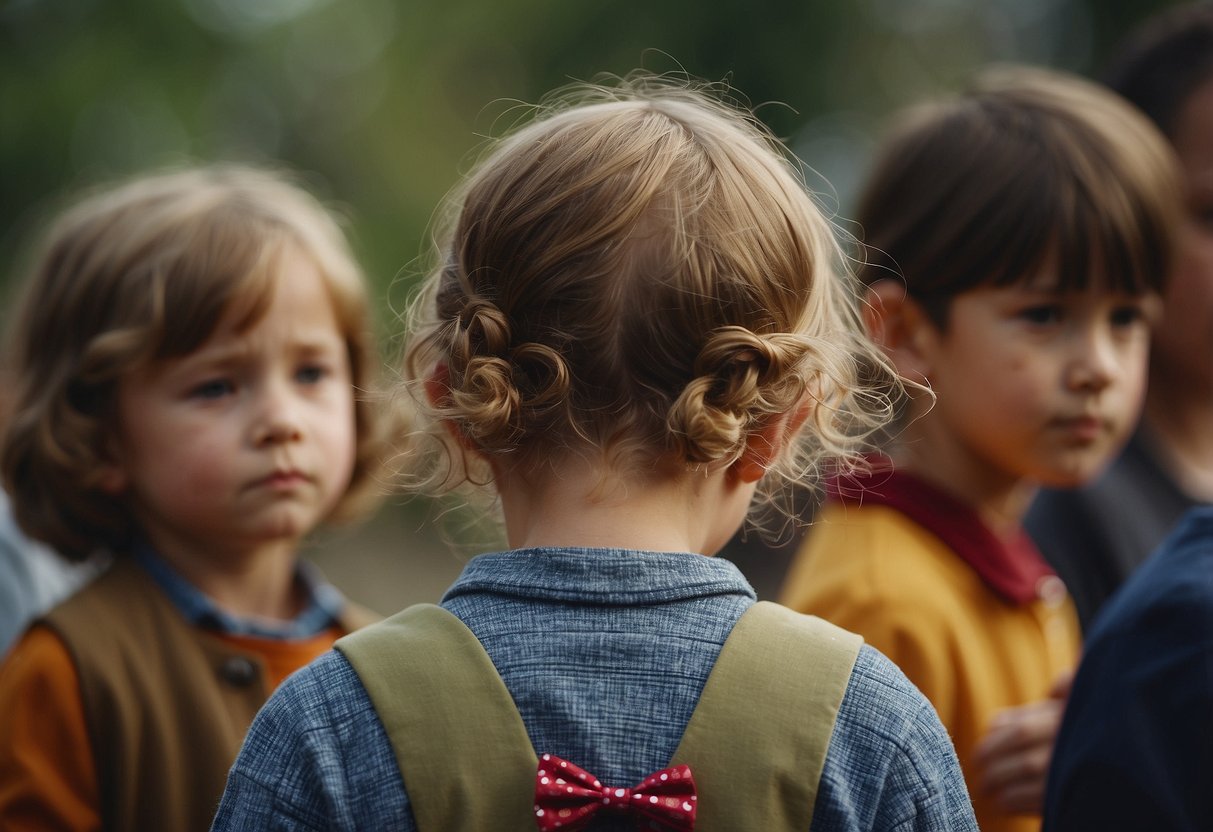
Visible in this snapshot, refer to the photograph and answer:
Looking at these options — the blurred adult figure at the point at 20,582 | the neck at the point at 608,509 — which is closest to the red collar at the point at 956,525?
the neck at the point at 608,509

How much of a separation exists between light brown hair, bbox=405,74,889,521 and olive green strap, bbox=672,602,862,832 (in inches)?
10.7

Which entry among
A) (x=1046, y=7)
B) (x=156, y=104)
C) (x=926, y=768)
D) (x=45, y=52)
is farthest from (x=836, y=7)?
(x=926, y=768)

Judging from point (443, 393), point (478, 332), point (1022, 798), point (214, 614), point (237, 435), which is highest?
point (478, 332)

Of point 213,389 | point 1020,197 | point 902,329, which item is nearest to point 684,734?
point 213,389

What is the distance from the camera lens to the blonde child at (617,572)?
157cm

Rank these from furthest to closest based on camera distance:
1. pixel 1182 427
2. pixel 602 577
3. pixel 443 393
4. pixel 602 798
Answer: pixel 1182 427, pixel 443 393, pixel 602 577, pixel 602 798

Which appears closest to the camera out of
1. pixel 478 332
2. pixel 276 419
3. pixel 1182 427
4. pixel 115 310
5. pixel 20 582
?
pixel 478 332

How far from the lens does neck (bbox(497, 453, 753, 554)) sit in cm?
171

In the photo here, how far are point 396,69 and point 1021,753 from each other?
11.2 meters

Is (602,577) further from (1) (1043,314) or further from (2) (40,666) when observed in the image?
(1) (1043,314)

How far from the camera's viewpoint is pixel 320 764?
160cm

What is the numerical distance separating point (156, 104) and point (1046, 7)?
7559 millimetres

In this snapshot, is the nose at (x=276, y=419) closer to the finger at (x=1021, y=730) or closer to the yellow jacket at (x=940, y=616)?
the yellow jacket at (x=940, y=616)

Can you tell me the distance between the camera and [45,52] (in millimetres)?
10516
